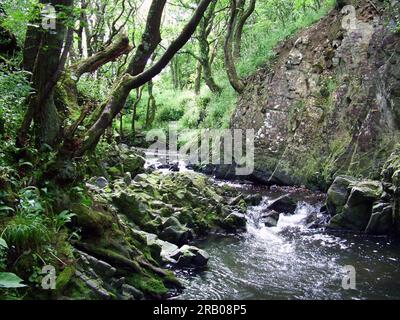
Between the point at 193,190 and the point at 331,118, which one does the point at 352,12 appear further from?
the point at 193,190

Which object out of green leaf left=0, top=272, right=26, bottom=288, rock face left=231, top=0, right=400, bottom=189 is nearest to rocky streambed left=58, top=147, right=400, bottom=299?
green leaf left=0, top=272, right=26, bottom=288

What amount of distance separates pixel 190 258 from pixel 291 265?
2.18m

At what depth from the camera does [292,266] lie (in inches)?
330

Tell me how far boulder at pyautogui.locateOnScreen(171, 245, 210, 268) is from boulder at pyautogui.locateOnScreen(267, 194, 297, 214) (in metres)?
4.76

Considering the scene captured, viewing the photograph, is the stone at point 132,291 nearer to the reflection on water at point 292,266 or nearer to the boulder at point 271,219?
the reflection on water at point 292,266

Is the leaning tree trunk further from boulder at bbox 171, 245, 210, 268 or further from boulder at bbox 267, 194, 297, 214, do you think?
boulder at bbox 267, 194, 297, 214

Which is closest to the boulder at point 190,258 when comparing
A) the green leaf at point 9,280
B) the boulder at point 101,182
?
the boulder at point 101,182

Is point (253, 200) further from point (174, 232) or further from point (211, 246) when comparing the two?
point (174, 232)

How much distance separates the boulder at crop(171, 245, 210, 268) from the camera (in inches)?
316

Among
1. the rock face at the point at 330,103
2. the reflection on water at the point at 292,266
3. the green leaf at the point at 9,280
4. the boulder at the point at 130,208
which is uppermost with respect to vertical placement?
the rock face at the point at 330,103

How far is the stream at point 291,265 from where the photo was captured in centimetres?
Answer: 700

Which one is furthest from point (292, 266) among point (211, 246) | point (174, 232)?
point (174, 232)

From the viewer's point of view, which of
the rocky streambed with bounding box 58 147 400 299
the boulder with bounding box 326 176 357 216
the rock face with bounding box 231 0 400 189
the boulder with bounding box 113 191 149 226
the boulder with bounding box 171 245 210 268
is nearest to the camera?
the rocky streambed with bounding box 58 147 400 299

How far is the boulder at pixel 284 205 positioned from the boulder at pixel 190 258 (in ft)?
15.6
